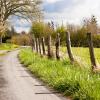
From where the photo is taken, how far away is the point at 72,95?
12672 mm

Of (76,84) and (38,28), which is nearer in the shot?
(76,84)

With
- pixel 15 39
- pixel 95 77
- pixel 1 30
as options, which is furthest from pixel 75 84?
pixel 15 39

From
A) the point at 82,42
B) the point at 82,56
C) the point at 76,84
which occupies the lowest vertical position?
the point at 76,84

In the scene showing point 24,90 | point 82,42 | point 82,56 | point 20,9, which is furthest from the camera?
point 20,9

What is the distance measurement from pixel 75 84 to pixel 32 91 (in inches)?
61.7

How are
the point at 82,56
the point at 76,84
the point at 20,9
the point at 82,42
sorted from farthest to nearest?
the point at 20,9
the point at 82,42
the point at 82,56
the point at 76,84

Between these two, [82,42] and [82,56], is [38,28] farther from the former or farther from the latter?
[82,56]

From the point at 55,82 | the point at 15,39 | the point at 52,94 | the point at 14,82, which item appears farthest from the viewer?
the point at 15,39

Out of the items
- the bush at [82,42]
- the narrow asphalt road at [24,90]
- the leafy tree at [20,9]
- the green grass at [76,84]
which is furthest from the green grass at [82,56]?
the leafy tree at [20,9]

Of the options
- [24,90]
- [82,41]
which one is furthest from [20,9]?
[24,90]

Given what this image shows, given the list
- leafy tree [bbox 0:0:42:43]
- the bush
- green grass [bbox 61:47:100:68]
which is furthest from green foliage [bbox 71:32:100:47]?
leafy tree [bbox 0:0:42:43]

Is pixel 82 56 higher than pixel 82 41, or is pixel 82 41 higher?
pixel 82 41

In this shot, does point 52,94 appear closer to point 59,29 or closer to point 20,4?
point 59,29

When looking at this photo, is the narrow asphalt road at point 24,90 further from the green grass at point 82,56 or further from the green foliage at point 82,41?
the green foliage at point 82,41
